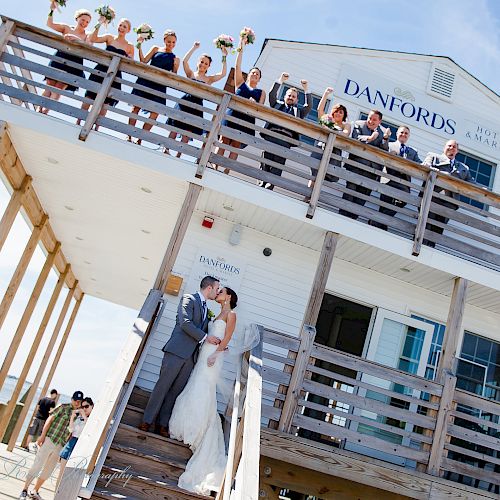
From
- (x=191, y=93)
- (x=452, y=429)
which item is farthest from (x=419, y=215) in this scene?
(x=191, y=93)

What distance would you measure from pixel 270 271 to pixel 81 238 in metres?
5.06

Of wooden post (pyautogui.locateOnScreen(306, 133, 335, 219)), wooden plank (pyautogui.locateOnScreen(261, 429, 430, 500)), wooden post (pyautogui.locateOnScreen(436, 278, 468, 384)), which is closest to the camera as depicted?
wooden plank (pyautogui.locateOnScreen(261, 429, 430, 500))

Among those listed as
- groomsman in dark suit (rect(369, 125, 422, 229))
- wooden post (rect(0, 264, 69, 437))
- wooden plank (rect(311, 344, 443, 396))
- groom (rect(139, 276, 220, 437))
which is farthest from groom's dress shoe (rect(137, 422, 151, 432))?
wooden post (rect(0, 264, 69, 437))

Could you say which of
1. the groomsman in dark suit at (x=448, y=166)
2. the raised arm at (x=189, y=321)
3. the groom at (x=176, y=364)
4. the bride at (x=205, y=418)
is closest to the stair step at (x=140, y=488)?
the bride at (x=205, y=418)

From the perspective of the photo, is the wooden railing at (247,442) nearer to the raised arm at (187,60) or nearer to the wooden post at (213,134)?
the wooden post at (213,134)

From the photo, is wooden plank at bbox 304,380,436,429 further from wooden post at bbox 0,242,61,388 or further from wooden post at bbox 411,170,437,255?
wooden post at bbox 0,242,61,388

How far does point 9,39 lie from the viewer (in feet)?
27.7

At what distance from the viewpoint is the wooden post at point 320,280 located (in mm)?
8250

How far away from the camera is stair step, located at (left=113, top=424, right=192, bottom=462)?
6.48 m

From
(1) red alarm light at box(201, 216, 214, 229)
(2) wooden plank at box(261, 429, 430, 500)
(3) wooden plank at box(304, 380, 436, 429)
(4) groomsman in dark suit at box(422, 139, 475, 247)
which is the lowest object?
(2) wooden plank at box(261, 429, 430, 500)

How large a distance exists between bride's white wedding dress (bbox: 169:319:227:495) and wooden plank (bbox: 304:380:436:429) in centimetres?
147

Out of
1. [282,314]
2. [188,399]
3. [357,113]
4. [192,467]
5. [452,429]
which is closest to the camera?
[192,467]

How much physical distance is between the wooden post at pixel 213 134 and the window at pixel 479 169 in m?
5.67

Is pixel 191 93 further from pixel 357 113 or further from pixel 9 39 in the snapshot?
pixel 357 113
